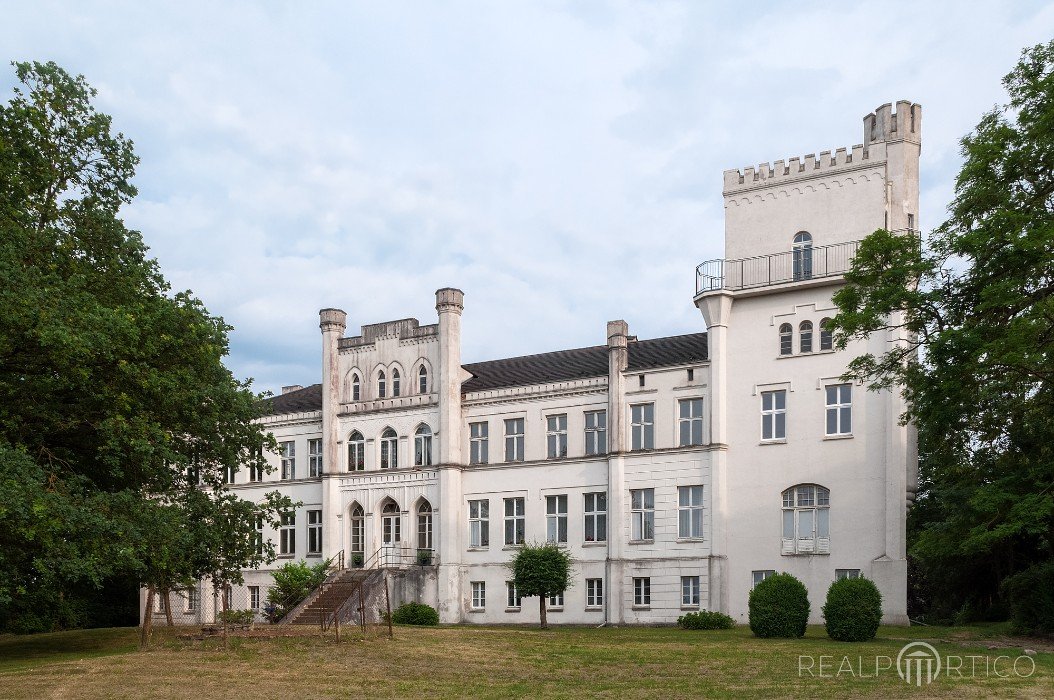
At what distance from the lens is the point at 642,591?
140 ft

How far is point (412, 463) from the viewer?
4828 centimetres

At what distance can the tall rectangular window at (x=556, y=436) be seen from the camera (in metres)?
45.5

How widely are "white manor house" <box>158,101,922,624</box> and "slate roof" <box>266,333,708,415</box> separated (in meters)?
0.12

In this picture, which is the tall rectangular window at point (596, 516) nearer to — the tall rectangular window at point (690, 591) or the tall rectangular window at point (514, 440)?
the tall rectangular window at point (514, 440)

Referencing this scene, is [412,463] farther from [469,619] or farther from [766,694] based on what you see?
[766,694]

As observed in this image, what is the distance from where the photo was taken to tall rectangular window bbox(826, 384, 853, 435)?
129 ft

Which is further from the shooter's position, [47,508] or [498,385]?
[498,385]

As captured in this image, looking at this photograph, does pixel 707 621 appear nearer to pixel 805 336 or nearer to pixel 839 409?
pixel 839 409

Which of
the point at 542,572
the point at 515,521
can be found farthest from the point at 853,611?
the point at 515,521

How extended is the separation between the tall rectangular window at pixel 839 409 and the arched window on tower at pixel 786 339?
2.14 meters

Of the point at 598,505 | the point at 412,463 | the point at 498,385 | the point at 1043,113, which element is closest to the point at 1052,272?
the point at 1043,113

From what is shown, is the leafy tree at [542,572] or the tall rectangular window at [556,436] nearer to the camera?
the leafy tree at [542,572]

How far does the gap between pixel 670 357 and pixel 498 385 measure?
308 inches

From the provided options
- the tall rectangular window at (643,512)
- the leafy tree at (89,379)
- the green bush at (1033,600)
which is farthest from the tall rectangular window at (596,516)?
the leafy tree at (89,379)
